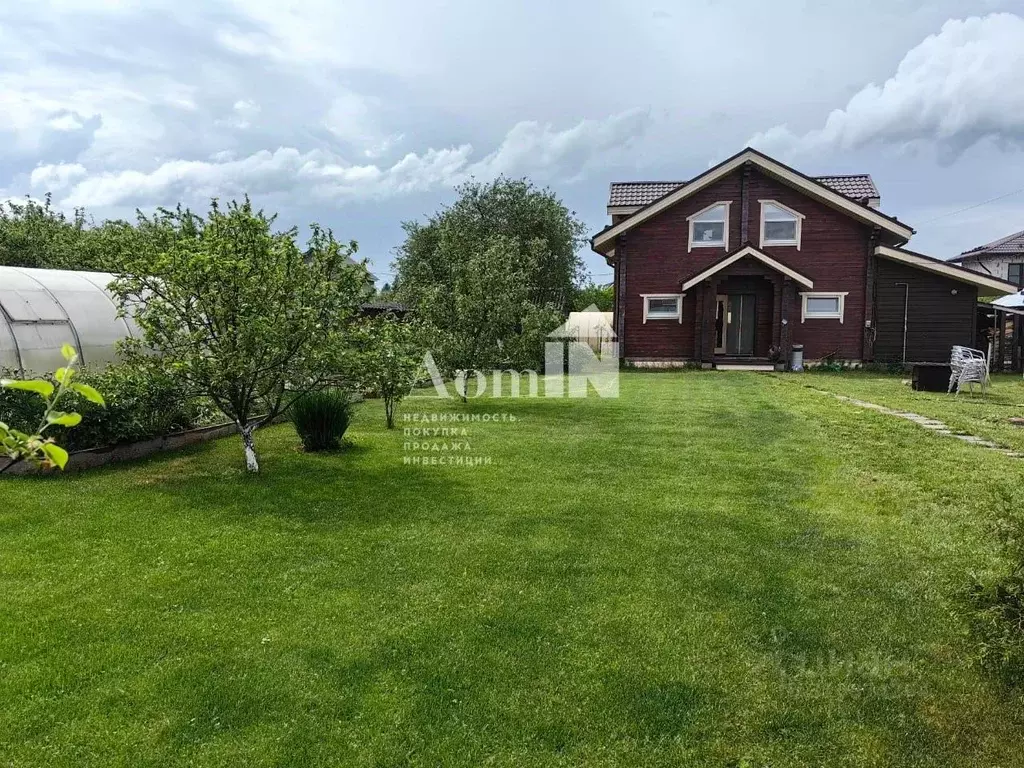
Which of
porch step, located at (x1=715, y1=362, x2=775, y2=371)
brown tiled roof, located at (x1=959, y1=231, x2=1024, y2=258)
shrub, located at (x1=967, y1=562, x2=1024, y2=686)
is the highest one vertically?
brown tiled roof, located at (x1=959, y1=231, x2=1024, y2=258)

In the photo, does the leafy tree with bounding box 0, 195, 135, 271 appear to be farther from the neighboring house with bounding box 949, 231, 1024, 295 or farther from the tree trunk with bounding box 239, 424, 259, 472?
the neighboring house with bounding box 949, 231, 1024, 295

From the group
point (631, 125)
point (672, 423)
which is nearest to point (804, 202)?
point (631, 125)

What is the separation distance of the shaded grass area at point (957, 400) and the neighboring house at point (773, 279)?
283 cm

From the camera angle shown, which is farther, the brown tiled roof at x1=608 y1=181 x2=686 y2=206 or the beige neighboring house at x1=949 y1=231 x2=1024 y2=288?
the beige neighboring house at x1=949 y1=231 x2=1024 y2=288

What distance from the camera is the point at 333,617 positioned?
3838 millimetres

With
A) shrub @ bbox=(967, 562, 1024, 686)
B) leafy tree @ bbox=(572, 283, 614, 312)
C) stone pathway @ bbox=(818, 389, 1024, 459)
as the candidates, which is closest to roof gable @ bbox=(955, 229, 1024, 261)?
leafy tree @ bbox=(572, 283, 614, 312)

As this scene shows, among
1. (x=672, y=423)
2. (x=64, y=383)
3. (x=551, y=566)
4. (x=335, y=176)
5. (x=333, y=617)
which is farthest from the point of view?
(x=335, y=176)

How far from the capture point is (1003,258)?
1848 inches

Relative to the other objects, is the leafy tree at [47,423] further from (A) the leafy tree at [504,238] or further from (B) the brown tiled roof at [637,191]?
(B) the brown tiled roof at [637,191]

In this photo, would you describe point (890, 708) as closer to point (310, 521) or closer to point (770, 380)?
point (310, 521)

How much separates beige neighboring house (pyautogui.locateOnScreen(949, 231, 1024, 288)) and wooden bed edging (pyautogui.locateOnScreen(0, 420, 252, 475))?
53602mm

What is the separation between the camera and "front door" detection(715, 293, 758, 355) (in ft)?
71.2

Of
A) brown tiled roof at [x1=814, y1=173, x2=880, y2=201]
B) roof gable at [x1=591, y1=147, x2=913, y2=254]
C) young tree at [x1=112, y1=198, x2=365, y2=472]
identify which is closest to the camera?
young tree at [x1=112, y1=198, x2=365, y2=472]

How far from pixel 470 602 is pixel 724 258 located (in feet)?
61.8
